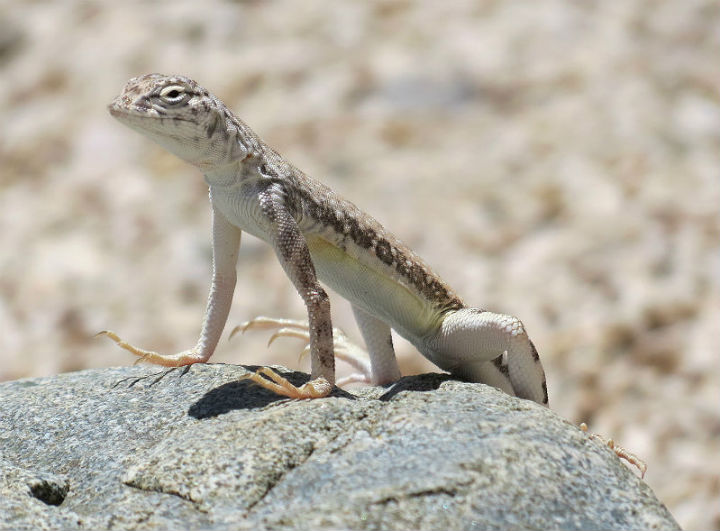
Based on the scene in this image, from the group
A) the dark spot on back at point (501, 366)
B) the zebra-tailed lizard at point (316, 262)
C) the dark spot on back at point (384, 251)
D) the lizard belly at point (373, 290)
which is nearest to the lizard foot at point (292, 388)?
the zebra-tailed lizard at point (316, 262)

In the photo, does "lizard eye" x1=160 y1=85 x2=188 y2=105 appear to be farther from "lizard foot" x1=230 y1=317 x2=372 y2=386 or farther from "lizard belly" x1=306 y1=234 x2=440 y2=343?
"lizard foot" x1=230 y1=317 x2=372 y2=386

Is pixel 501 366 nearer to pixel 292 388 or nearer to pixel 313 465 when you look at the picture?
pixel 292 388

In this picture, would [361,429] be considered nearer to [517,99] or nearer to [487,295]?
[487,295]

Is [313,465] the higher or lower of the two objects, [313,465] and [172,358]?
the lower

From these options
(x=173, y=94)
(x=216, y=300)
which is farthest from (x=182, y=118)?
(x=216, y=300)

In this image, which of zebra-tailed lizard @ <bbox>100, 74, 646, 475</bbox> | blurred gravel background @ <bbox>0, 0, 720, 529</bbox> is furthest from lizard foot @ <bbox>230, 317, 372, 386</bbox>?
blurred gravel background @ <bbox>0, 0, 720, 529</bbox>

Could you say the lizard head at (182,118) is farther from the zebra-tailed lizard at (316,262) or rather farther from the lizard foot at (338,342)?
the lizard foot at (338,342)
